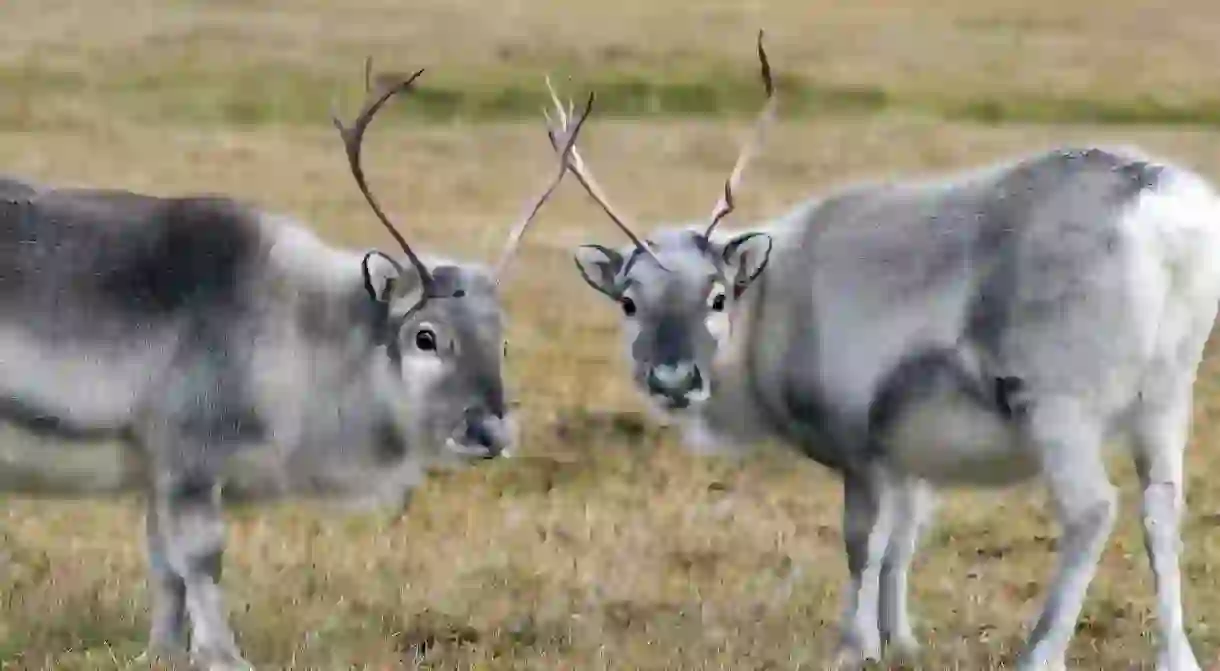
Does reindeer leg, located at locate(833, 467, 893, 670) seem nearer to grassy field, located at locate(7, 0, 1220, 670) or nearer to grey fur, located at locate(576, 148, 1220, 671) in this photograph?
grey fur, located at locate(576, 148, 1220, 671)

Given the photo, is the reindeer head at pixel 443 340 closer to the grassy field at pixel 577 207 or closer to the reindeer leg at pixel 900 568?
the grassy field at pixel 577 207

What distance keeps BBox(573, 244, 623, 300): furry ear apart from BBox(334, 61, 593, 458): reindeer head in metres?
0.56

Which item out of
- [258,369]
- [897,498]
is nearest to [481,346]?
[258,369]

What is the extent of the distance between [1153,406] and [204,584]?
3.42 m

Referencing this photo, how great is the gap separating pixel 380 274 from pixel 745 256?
1.46 m

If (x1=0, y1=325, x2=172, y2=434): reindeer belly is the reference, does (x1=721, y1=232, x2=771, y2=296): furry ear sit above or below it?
above

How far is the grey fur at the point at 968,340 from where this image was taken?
6.42 metres

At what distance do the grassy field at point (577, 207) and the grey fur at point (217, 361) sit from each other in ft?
2.12

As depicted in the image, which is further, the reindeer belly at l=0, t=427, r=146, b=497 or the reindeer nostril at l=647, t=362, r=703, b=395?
the reindeer nostril at l=647, t=362, r=703, b=395

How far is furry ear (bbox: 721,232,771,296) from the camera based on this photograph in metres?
7.23

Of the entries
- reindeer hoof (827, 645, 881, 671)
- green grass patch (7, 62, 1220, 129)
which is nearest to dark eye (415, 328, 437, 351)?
reindeer hoof (827, 645, 881, 671)

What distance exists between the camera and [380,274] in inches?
265

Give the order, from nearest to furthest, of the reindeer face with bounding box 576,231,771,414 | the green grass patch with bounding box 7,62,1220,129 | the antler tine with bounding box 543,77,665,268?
1. the reindeer face with bounding box 576,231,771,414
2. the antler tine with bounding box 543,77,665,268
3. the green grass patch with bounding box 7,62,1220,129

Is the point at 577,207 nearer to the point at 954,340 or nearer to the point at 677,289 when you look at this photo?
the point at 677,289
